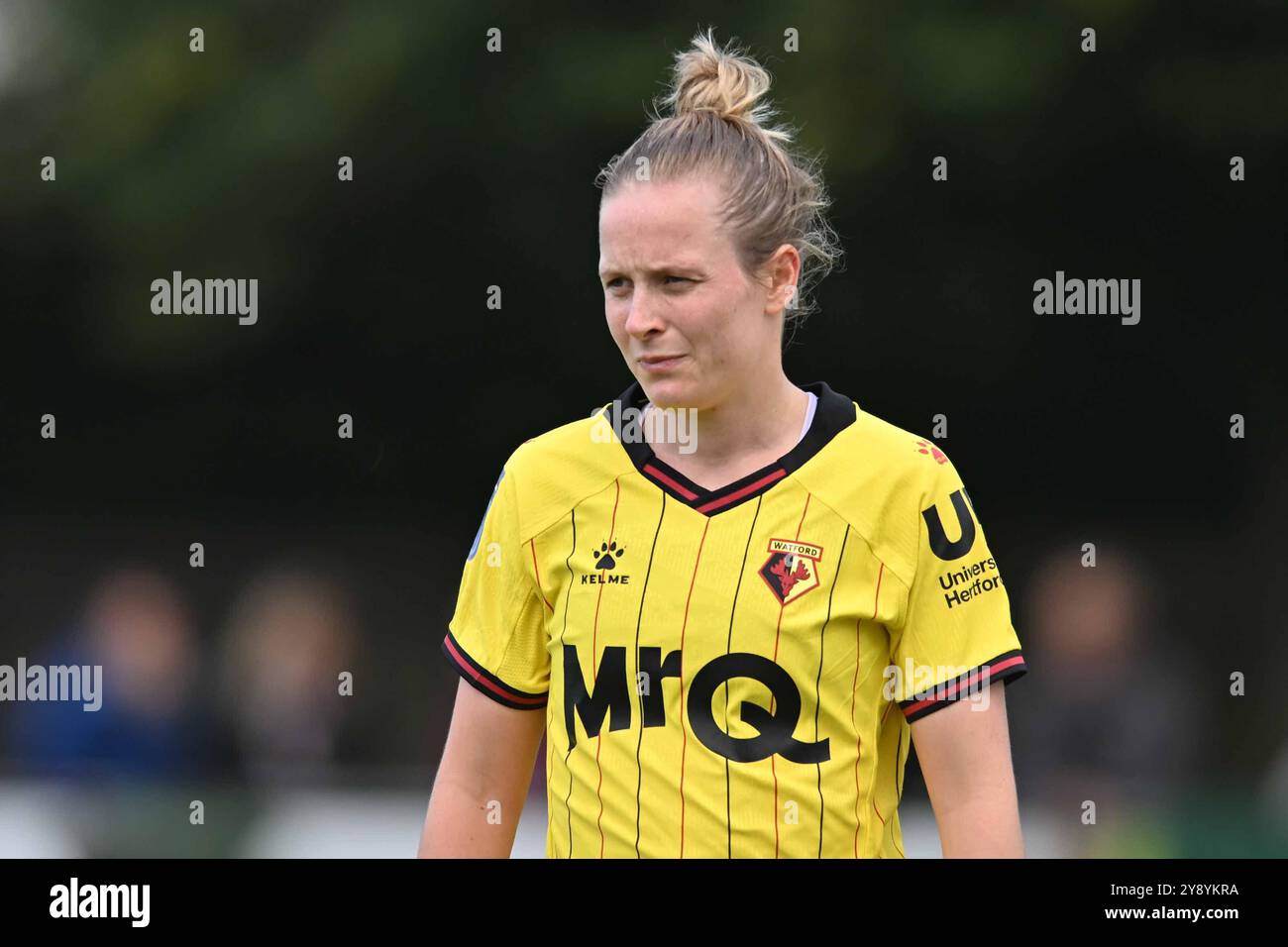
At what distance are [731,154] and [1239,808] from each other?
5134 mm

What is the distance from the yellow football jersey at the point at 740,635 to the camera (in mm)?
2547

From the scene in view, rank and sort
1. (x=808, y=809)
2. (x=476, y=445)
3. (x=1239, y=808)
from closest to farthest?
(x=808, y=809) → (x=1239, y=808) → (x=476, y=445)

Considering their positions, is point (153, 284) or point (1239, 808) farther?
point (153, 284)

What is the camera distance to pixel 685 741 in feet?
8.40

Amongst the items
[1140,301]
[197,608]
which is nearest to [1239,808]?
[1140,301]

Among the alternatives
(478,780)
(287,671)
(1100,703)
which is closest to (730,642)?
(478,780)

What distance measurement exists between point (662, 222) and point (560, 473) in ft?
1.50

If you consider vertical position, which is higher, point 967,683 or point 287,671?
point 967,683

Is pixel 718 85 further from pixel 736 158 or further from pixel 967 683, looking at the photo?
pixel 967 683

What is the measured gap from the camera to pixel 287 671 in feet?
23.1

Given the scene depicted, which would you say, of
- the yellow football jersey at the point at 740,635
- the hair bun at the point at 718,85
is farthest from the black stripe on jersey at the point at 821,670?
the hair bun at the point at 718,85

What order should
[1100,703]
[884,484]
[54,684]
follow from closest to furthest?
[884,484]
[1100,703]
[54,684]

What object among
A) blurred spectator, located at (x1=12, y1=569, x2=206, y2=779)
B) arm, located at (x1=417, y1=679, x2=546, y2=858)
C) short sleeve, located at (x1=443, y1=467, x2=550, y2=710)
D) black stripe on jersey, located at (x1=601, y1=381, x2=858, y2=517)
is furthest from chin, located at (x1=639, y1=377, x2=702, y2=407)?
blurred spectator, located at (x1=12, y1=569, x2=206, y2=779)
